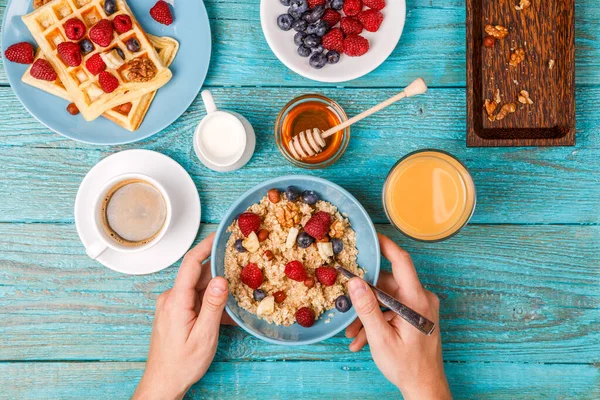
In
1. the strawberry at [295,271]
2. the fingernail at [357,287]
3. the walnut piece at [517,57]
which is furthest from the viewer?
the walnut piece at [517,57]

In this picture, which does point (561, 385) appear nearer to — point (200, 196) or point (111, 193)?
point (200, 196)

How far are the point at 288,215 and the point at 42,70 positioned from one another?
67 centimetres

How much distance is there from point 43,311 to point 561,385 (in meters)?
1.38

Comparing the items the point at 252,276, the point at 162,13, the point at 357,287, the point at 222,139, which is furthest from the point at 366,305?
the point at 162,13

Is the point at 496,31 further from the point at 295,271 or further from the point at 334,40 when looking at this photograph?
the point at 295,271

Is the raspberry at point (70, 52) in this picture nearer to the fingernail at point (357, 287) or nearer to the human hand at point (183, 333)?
the human hand at point (183, 333)

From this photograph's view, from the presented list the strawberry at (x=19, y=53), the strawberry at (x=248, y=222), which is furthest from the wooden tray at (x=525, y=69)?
the strawberry at (x=19, y=53)

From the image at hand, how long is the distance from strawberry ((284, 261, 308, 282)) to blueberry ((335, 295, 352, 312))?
3.8 inches

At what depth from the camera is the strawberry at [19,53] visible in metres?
1.16

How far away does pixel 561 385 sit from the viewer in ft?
4.34

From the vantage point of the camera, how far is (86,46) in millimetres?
1188

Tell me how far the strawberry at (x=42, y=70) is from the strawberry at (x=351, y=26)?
70 cm

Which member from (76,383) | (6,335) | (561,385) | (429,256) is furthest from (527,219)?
(6,335)

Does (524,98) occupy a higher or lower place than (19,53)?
lower
